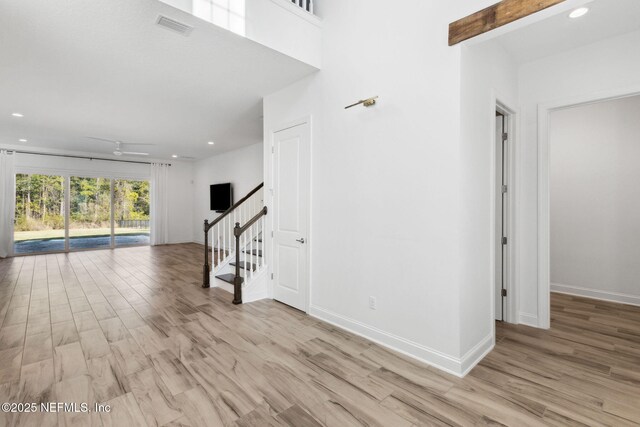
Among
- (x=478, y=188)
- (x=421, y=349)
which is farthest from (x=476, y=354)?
(x=478, y=188)

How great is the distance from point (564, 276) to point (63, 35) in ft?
21.6

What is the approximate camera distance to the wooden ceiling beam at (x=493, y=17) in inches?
74.6

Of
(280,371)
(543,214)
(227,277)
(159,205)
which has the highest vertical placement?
(159,205)

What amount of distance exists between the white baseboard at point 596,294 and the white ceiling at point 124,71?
15.3ft

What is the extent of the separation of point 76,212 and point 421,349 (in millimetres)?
9464

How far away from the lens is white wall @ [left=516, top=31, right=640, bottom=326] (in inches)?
107

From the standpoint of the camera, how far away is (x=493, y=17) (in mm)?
2057

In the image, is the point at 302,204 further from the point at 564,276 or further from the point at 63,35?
the point at 564,276

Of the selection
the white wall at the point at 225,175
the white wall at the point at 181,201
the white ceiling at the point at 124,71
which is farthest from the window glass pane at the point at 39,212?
the white wall at the point at 225,175

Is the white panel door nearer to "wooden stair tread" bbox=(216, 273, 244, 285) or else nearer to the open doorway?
"wooden stair tread" bbox=(216, 273, 244, 285)

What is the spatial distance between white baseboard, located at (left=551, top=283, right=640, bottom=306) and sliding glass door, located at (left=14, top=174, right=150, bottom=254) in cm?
1031

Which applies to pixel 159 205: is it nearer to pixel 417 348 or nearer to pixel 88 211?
pixel 88 211

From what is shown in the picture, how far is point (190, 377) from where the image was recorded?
2180 mm

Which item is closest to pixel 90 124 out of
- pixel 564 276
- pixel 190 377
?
pixel 190 377
